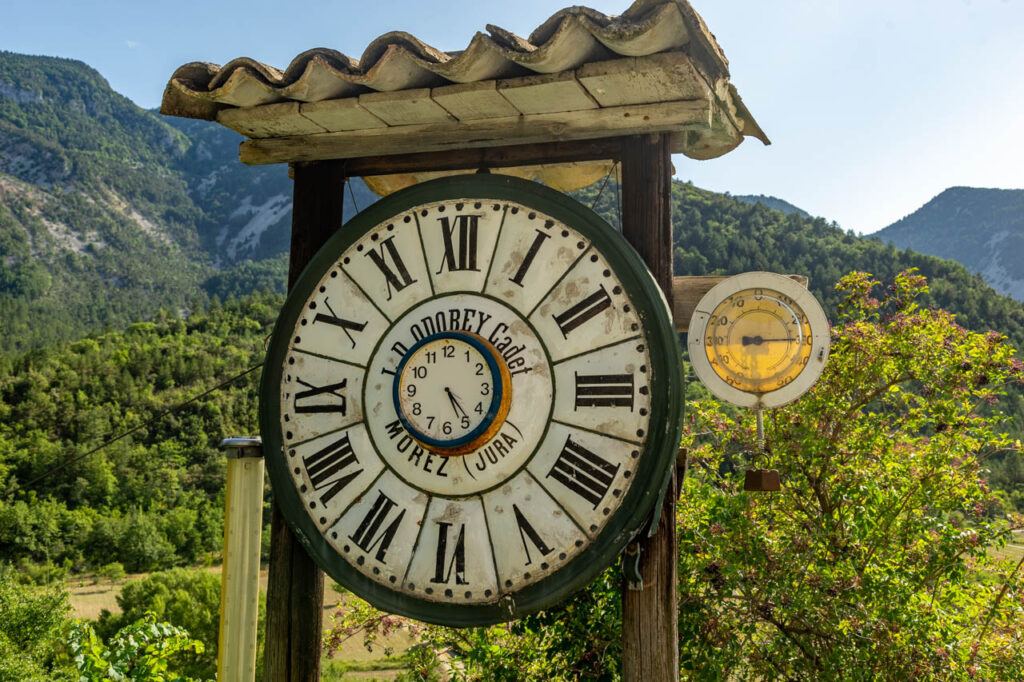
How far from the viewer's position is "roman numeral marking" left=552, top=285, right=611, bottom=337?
2.13 m

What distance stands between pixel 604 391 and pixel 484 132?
0.86 metres

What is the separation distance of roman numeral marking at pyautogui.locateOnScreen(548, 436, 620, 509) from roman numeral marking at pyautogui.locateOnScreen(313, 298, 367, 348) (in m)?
0.70

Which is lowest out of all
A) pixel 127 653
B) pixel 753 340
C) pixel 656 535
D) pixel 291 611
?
pixel 127 653

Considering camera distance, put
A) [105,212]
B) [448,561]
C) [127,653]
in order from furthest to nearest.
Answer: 1. [105,212]
2. [127,653]
3. [448,561]

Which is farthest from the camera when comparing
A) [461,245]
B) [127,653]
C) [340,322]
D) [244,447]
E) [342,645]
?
[342,645]

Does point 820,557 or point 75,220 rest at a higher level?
point 75,220

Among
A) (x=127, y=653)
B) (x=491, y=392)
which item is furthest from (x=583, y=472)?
(x=127, y=653)

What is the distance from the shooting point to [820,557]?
6.14 meters

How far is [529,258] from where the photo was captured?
7.25 feet

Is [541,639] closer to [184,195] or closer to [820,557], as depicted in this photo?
[820,557]

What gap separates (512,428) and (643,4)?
108 cm

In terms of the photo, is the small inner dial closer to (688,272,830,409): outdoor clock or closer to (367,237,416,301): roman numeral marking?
(367,237,416,301): roman numeral marking

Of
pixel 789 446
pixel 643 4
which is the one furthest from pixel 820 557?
pixel 643 4

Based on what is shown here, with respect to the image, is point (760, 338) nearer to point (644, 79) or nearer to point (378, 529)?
point (644, 79)
